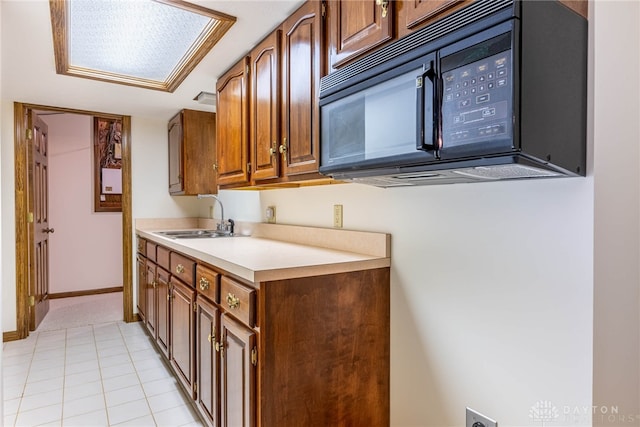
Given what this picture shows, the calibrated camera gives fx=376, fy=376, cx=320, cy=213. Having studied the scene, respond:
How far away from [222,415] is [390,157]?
1.33 metres

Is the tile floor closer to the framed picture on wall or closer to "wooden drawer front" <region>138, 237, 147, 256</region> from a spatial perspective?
"wooden drawer front" <region>138, 237, 147, 256</region>

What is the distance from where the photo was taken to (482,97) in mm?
835

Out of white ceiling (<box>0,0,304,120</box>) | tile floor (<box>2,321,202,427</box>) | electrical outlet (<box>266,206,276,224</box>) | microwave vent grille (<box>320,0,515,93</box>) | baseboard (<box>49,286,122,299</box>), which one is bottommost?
tile floor (<box>2,321,202,427</box>)

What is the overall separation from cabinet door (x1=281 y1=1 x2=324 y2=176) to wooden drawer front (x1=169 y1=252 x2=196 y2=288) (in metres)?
0.73

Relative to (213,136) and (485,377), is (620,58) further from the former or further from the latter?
(213,136)

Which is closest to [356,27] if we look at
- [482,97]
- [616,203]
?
[482,97]

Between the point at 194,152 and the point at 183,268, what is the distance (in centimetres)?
160

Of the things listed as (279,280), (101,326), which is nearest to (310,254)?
(279,280)

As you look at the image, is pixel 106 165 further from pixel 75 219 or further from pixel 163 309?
pixel 163 309

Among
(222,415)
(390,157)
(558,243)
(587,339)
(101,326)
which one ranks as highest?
(390,157)

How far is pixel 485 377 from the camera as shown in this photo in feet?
4.13

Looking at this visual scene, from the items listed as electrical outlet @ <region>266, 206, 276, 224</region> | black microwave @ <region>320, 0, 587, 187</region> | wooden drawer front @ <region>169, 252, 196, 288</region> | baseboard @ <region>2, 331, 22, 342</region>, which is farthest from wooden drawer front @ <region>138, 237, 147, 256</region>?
black microwave @ <region>320, 0, 587, 187</region>

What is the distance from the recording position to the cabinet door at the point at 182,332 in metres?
2.00

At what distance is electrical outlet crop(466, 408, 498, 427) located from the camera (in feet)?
4.07
